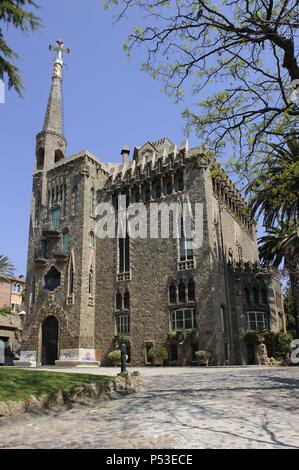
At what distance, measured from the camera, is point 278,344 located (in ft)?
90.2

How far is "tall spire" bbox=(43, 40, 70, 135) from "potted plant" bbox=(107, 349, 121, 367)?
898 inches

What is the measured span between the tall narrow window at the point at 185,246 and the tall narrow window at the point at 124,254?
5.36 metres

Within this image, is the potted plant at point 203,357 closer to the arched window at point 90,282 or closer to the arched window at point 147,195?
the arched window at point 90,282

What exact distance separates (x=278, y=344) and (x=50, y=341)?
18425mm

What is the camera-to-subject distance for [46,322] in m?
33.7

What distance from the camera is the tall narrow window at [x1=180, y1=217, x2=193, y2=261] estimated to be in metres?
29.5

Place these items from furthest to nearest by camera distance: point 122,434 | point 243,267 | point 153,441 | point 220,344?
point 243,267, point 220,344, point 122,434, point 153,441

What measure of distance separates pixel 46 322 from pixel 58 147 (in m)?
17.4

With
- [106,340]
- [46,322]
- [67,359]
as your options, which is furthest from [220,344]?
[46,322]

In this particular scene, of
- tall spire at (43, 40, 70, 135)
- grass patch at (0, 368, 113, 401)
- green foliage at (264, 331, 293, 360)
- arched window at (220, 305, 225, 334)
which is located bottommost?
grass patch at (0, 368, 113, 401)

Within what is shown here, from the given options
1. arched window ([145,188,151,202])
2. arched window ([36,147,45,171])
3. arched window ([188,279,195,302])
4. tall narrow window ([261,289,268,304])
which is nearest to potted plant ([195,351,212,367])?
arched window ([188,279,195,302])

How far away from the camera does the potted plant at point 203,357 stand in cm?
2561

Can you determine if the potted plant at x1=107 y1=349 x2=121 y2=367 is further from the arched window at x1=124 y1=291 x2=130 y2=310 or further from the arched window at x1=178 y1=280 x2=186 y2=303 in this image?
the arched window at x1=178 y1=280 x2=186 y2=303
